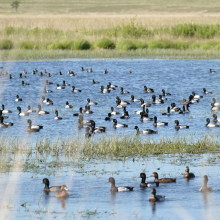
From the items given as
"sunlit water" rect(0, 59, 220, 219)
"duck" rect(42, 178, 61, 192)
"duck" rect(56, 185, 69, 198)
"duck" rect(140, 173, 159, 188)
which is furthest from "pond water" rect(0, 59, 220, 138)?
"duck" rect(56, 185, 69, 198)

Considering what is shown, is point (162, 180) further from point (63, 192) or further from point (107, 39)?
point (107, 39)

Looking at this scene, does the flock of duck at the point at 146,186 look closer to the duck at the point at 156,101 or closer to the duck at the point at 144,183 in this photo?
the duck at the point at 144,183

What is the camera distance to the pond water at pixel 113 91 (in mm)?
28078

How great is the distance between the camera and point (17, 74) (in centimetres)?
5031

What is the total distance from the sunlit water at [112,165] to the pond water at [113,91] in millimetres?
53

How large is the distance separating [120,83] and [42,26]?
27.2m

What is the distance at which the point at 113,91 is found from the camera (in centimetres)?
4112

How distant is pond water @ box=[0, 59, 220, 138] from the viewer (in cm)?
2808

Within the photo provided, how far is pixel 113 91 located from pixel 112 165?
22520 mm

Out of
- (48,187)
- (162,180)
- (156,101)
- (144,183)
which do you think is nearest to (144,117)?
(156,101)

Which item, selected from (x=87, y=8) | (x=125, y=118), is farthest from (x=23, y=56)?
(x=87, y=8)

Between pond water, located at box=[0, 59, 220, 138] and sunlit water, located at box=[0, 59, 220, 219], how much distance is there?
0.17 feet

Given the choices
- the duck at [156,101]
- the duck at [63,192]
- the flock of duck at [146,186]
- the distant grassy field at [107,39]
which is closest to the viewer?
the flock of duck at [146,186]

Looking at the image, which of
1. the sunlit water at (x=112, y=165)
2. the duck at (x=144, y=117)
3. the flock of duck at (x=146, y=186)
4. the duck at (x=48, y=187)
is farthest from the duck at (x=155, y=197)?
the duck at (x=144, y=117)
